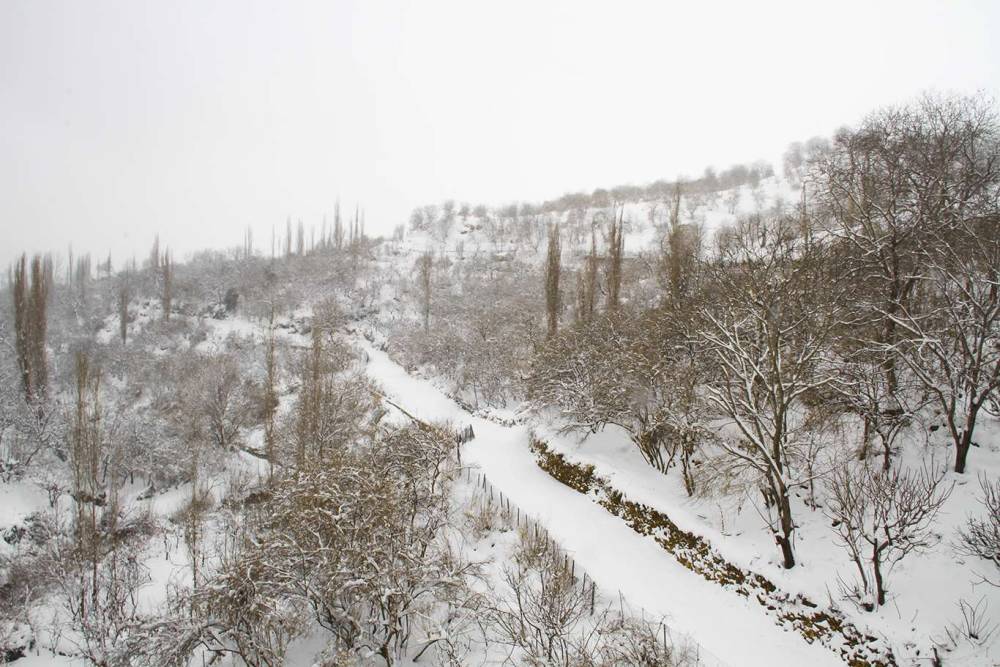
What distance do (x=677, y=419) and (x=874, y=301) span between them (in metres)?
6.99

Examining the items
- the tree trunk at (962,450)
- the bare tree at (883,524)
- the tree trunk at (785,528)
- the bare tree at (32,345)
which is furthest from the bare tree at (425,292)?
the tree trunk at (962,450)

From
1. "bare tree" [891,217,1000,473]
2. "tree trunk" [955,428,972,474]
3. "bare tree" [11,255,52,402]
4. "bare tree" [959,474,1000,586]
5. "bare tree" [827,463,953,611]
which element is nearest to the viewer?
"bare tree" [959,474,1000,586]

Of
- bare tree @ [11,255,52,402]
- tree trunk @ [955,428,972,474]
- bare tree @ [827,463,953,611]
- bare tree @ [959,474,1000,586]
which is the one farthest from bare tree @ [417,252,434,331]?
bare tree @ [959,474,1000,586]

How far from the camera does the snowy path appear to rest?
8.11 metres

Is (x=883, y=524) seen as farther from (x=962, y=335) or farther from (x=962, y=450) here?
(x=962, y=335)

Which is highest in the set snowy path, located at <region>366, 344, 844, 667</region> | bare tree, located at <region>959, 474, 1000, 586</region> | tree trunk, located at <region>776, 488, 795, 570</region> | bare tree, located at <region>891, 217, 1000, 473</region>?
bare tree, located at <region>891, 217, 1000, 473</region>

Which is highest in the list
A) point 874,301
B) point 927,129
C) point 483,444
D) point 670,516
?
point 927,129

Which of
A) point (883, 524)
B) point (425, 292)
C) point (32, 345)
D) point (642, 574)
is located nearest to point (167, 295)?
point (32, 345)

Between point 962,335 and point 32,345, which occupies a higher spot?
point 962,335

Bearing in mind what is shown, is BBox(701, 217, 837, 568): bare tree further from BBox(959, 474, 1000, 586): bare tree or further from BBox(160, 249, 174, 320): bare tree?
BBox(160, 249, 174, 320): bare tree

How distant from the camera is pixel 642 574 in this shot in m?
10.5

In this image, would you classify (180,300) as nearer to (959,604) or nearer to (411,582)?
(411,582)

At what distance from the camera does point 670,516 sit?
1187cm

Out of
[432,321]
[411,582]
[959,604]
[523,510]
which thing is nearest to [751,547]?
[959,604]
